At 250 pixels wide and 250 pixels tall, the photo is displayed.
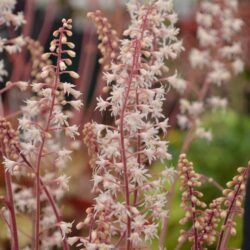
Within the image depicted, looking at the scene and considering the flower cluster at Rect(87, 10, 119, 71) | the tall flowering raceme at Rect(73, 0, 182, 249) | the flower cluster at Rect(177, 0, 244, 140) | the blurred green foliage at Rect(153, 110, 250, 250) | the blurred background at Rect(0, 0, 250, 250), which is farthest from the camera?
the blurred green foliage at Rect(153, 110, 250, 250)

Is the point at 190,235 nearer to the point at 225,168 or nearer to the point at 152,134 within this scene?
the point at 152,134

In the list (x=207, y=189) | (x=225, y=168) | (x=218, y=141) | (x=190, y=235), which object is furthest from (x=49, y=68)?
(x=218, y=141)

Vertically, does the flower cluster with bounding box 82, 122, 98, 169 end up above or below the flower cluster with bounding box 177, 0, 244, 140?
below

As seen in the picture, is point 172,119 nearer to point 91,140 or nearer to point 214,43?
point 214,43

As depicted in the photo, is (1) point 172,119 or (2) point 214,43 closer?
(2) point 214,43

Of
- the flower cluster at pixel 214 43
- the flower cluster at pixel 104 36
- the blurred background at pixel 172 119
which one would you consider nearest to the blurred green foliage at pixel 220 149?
the blurred background at pixel 172 119

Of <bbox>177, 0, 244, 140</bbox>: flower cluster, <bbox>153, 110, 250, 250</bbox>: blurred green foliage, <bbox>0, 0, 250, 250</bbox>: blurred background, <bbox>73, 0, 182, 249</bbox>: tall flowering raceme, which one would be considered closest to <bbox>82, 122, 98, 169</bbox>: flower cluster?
<bbox>73, 0, 182, 249</bbox>: tall flowering raceme

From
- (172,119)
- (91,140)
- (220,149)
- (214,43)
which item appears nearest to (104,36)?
(91,140)

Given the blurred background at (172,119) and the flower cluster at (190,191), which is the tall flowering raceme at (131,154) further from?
the blurred background at (172,119)

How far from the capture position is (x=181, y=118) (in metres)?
1.07

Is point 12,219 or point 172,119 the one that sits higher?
point 172,119

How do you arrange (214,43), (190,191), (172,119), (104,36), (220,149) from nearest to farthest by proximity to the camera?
(190,191), (104,36), (214,43), (220,149), (172,119)

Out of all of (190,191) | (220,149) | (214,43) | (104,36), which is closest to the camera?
(190,191)

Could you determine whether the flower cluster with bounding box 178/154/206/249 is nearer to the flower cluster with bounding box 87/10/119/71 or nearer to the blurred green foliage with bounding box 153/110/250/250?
the flower cluster with bounding box 87/10/119/71
